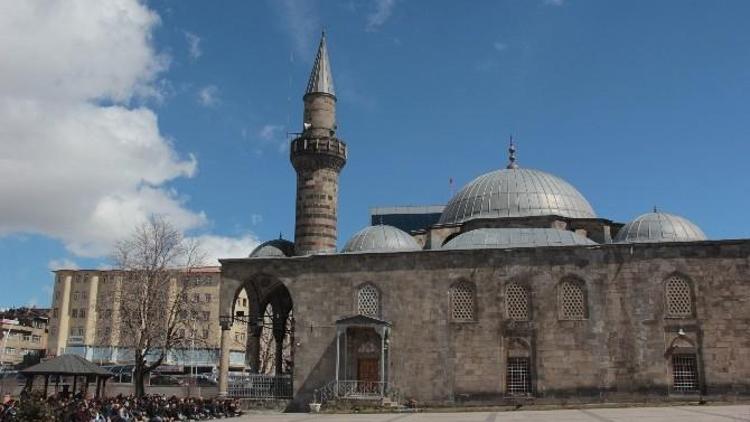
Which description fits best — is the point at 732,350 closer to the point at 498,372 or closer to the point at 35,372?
the point at 498,372

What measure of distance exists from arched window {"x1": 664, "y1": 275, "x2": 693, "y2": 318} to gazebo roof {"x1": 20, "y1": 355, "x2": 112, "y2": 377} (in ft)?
65.0

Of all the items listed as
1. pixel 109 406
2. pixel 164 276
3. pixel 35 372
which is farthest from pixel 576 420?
pixel 164 276

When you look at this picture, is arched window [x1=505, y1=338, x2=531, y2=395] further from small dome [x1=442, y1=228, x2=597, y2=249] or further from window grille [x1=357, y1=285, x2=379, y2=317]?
window grille [x1=357, y1=285, x2=379, y2=317]

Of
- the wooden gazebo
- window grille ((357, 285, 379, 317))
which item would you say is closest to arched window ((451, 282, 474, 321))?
window grille ((357, 285, 379, 317))

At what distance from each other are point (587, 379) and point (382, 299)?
827cm

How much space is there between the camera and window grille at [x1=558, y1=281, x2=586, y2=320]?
27.3 m

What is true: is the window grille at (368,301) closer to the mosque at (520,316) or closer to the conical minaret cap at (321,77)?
the mosque at (520,316)

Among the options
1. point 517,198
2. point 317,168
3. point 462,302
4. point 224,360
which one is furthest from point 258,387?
point 517,198

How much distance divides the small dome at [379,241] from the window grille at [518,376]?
6.86m

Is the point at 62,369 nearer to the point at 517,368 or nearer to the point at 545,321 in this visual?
the point at 517,368

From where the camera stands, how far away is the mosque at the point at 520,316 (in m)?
26.3

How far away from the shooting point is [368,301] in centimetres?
2920

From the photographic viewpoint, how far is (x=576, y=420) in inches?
736

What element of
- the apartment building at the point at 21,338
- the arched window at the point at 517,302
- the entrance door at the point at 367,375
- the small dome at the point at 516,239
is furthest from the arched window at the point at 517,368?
the apartment building at the point at 21,338
